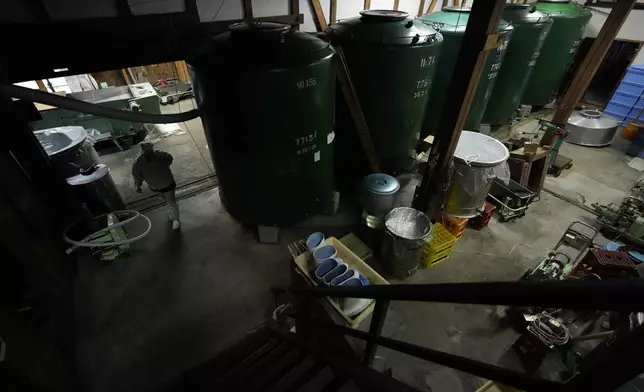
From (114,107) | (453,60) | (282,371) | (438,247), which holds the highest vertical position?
(453,60)

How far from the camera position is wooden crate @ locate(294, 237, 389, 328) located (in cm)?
314

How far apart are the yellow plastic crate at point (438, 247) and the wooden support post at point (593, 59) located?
10.7 ft

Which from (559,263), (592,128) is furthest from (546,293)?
(592,128)

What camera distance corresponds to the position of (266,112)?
11.3 ft

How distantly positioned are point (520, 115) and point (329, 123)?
7.18 m

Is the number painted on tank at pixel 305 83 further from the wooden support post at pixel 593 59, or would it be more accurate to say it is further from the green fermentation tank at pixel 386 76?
the wooden support post at pixel 593 59

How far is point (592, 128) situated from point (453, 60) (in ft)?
14.0

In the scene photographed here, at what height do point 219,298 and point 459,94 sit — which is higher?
point 459,94

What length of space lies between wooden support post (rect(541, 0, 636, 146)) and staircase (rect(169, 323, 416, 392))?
609cm

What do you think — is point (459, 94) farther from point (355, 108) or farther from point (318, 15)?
point (318, 15)

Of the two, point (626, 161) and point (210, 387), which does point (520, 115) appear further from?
point (210, 387)

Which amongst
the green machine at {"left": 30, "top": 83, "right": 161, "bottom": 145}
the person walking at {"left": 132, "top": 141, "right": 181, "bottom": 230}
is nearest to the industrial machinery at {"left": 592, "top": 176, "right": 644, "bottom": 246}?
the person walking at {"left": 132, "top": 141, "right": 181, "bottom": 230}

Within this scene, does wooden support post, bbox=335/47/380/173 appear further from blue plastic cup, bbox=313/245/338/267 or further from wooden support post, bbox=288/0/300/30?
blue plastic cup, bbox=313/245/338/267

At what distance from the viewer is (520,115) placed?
338 inches
